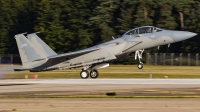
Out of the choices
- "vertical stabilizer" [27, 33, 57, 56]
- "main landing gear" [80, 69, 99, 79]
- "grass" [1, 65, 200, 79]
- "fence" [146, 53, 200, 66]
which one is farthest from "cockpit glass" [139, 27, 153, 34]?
"fence" [146, 53, 200, 66]

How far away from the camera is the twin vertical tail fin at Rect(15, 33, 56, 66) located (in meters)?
33.5

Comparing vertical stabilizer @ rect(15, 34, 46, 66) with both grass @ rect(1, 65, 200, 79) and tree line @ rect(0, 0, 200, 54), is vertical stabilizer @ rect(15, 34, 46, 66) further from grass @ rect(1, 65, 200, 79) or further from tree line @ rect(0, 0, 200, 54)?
tree line @ rect(0, 0, 200, 54)

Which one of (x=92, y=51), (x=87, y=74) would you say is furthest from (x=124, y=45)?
(x=87, y=74)

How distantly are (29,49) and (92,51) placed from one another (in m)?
4.46

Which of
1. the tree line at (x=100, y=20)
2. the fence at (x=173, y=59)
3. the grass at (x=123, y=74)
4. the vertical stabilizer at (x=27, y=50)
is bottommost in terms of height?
the grass at (x=123, y=74)

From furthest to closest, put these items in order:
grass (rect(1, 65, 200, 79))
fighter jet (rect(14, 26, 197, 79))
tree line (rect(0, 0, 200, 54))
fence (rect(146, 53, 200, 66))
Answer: tree line (rect(0, 0, 200, 54)) → fence (rect(146, 53, 200, 66)) → grass (rect(1, 65, 200, 79)) → fighter jet (rect(14, 26, 197, 79))

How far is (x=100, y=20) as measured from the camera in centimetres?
6562

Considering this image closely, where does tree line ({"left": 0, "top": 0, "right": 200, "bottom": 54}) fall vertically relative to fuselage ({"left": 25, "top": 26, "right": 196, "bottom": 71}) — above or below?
above

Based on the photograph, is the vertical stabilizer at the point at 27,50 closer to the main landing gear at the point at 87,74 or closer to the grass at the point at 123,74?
the main landing gear at the point at 87,74

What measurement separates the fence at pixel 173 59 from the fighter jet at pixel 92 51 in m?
22.9

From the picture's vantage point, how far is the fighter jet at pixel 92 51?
33.8 metres

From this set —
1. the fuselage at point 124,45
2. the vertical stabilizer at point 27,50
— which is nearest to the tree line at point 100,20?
the fuselage at point 124,45

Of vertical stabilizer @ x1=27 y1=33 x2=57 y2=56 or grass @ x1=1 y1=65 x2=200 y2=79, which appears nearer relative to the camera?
vertical stabilizer @ x1=27 y1=33 x2=57 y2=56
